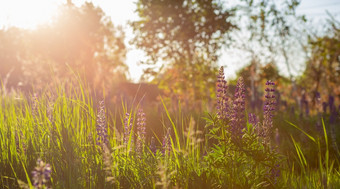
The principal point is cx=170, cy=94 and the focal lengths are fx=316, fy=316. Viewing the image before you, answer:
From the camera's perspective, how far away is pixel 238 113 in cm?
263

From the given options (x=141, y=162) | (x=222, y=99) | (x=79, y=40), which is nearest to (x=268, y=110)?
(x=222, y=99)

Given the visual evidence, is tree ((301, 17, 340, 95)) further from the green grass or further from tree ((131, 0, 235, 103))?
the green grass

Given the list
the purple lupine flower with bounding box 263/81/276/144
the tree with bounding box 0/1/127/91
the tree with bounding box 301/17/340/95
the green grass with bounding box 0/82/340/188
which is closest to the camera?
the green grass with bounding box 0/82/340/188

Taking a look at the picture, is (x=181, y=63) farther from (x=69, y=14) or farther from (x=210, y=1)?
(x=69, y=14)

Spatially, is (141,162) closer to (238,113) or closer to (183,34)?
(238,113)

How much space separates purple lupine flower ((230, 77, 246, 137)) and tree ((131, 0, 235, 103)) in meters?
6.45

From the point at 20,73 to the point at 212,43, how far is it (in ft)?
158

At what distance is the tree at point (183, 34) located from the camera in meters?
9.14

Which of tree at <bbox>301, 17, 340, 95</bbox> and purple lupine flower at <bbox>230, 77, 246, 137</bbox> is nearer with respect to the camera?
purple lupine flower at <bbox>230, 77, 246, 137</bbox>

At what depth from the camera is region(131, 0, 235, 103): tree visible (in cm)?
914

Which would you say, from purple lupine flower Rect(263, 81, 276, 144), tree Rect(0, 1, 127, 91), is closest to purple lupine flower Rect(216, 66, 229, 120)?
purple lupine flower Rect(263, 81, 276, 144)

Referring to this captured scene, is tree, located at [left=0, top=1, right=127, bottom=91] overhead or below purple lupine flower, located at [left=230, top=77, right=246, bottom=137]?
overhead

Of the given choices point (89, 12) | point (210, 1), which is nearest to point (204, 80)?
point (210, 1)

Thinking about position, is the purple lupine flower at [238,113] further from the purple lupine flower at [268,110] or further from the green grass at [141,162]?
the purple lupine flower at [268,110]
